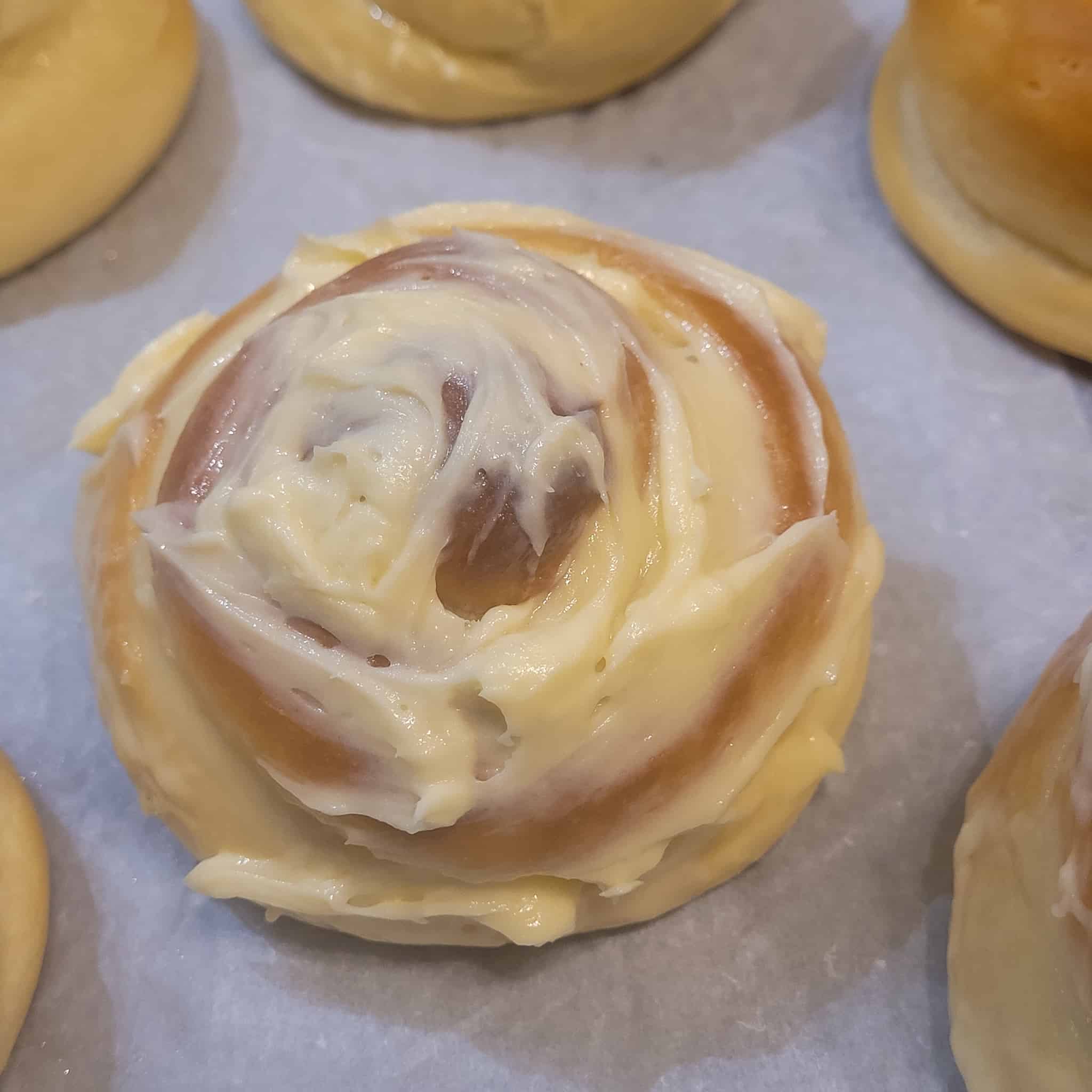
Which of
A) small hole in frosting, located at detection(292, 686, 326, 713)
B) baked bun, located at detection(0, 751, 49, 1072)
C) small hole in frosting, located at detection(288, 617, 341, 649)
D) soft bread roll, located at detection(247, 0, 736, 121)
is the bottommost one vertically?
baked bun, located at detection(0, 751, 49, 1072)

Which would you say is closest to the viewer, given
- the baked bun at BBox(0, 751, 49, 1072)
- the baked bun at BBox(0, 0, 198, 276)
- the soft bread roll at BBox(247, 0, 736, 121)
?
the baked bun at BBox(0, 751, 49, 1072)

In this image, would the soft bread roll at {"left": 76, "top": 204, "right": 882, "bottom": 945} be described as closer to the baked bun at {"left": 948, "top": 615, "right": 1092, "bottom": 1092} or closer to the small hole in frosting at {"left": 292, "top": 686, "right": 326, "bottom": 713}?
the small hole in frosting at {"left": 292, "top": 686, "right": 326, "bottom": 713}

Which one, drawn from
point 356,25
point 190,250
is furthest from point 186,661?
point 356,25

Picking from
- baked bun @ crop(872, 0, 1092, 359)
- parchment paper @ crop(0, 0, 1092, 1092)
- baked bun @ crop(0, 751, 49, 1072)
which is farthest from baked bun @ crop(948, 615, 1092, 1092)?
baked bun @ crop(0, 751, 49, 1072)

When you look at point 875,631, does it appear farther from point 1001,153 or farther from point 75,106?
point 75,106

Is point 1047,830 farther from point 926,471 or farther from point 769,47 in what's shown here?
point 769,47

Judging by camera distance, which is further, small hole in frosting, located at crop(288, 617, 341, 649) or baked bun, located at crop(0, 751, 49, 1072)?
baked bun, located at crop(0, 751, 49, 1072)
